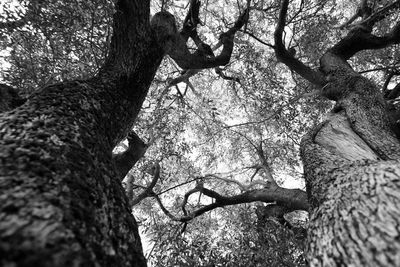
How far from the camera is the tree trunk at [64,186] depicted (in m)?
1.07

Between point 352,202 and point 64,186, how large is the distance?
167 cm

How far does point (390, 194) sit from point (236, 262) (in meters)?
2.74

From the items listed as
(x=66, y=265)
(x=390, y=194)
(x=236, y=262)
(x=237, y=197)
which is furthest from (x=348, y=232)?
(x=237, y=197)

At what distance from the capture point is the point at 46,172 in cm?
145

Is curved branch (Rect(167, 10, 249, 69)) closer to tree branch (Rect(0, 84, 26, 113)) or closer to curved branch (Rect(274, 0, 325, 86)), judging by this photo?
curved branch (Rect(274, 0, 325, 86))

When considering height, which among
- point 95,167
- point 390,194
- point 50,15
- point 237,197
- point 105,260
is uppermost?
point 50,15

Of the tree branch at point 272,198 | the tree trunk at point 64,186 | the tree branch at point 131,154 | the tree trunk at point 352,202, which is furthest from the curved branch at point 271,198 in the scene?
the tree trunk at point 64,186

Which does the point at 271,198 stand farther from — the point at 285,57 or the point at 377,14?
the point at 377,14

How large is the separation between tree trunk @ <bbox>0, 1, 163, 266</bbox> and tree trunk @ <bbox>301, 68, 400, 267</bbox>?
1.10m

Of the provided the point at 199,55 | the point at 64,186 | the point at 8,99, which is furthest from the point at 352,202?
the point at 199,55

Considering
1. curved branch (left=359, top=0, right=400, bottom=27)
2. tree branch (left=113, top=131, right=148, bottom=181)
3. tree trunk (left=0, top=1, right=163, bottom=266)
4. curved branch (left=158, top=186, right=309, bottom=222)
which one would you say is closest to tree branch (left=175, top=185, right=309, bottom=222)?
curved branch (left=158, top=186, right=309, bottom=222)

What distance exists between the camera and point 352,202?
1.72 metres

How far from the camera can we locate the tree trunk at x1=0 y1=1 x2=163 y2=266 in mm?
1065

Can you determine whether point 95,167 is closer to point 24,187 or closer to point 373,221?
point 24,187
